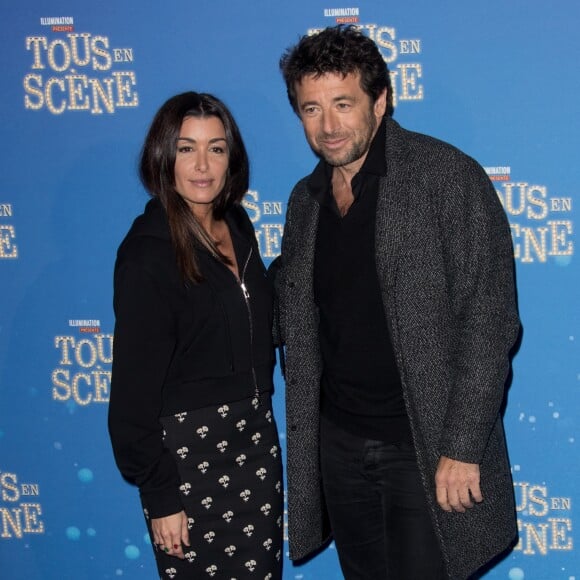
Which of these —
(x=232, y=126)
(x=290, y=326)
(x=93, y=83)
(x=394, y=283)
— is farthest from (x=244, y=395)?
(x=93, y=83)

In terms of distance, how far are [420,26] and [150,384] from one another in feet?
3.70

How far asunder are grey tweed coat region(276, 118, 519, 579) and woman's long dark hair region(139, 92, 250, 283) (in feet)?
1.31

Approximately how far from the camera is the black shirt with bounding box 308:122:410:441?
1774mm

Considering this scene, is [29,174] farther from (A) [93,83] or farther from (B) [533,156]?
(B) [533,156]

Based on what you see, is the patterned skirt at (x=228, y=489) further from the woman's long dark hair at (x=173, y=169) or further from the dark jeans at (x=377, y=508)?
the woman's long dark hair at (x=173, y=169)

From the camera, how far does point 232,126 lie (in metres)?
1.93

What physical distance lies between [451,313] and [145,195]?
1.02 m

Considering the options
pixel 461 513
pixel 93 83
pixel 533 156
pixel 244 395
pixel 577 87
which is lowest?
pixel 461 513

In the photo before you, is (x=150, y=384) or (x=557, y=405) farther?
(x=557, y=405)

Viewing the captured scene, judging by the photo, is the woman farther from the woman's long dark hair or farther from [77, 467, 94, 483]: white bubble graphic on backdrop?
[77, 467, 94, 483]: white bubble graphic on backdrop

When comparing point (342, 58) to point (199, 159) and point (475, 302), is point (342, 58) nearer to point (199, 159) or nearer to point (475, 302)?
point (199, 159)

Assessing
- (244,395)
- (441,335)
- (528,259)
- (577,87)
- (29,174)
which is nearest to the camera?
(441,335)

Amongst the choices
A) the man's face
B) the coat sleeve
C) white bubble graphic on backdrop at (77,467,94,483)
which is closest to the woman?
the man's face

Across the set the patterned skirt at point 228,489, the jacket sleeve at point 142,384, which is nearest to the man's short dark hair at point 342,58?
the jacket sleeve at point 142,384
